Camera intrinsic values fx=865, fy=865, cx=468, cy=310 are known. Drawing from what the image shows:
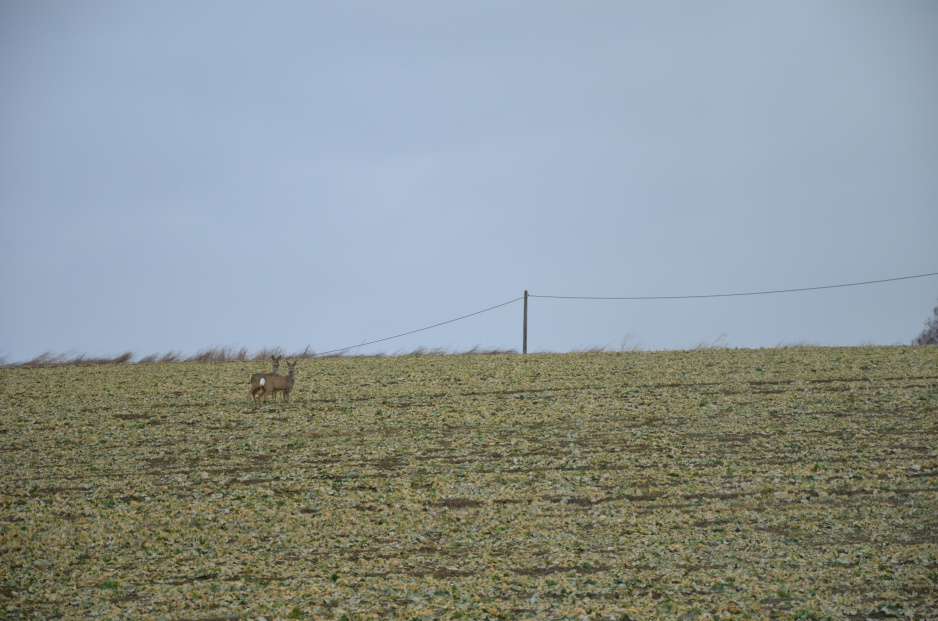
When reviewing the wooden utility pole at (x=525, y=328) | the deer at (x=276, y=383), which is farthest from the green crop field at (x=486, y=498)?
the wooden utility pole at (x=525, y=328)

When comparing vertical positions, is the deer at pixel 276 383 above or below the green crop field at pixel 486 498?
above

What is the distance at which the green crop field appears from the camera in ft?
28.1

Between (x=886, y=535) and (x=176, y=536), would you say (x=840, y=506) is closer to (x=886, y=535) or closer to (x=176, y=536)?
(x=886, y=535)

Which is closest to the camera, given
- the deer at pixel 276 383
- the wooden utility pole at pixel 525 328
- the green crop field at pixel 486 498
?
the green crop field at pixel 486 498

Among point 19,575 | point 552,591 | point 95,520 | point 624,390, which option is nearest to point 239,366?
point 624,390

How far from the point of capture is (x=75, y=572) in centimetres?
945

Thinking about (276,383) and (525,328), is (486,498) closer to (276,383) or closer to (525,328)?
(276,383)

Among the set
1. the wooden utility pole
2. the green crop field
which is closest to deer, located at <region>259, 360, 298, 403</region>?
the green crop field

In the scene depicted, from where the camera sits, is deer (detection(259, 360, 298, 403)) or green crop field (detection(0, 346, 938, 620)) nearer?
green crop field (detection(0, 346, 938, 620))

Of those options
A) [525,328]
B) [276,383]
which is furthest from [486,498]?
[525,328]

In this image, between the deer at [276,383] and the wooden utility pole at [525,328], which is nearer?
the deer at [276,383]

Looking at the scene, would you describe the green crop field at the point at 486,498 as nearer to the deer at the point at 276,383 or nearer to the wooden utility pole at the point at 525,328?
→ the deer at the point at 276,383

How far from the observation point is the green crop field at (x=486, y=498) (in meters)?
8.55

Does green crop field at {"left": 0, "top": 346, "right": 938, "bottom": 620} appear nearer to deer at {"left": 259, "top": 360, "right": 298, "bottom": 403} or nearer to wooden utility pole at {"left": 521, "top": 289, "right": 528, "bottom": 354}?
deer at {"left": 259, "top": 360, "right": 298, "bottom": 403}
